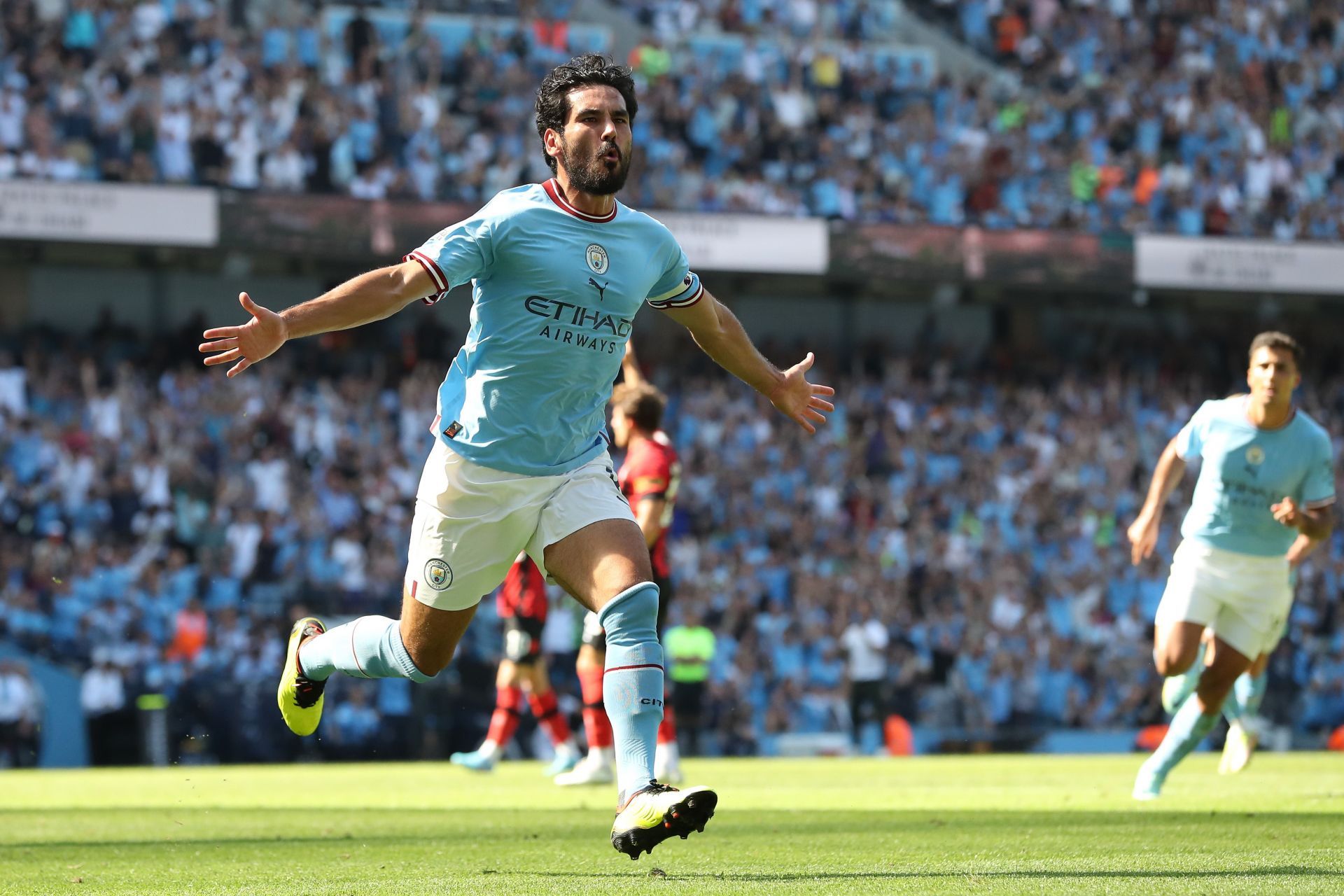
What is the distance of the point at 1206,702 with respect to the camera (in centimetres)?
980

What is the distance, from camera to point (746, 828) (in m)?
8.71

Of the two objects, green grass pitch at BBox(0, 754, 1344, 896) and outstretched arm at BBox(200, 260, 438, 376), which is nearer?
outstretched arm at BBox(200, 260, 438, 376)

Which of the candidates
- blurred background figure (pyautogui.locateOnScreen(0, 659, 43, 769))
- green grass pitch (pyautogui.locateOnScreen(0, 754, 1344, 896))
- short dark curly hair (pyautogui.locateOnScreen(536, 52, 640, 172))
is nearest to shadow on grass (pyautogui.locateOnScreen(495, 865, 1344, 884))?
green grass pitch (pyautogui.locateOnScreen(0, 754, 1344, 896))

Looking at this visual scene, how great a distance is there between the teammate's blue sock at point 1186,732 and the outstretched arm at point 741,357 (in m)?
3.85

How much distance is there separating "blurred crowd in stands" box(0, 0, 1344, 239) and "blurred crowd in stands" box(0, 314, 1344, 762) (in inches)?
108

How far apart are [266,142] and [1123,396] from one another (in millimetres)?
13994

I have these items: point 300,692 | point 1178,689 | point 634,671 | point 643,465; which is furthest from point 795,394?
point 1178,689

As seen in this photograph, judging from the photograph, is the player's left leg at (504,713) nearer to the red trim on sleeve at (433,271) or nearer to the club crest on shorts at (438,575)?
the club crest on shorts at (438,575)

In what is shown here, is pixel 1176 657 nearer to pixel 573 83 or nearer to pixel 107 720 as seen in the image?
pixel 573 83

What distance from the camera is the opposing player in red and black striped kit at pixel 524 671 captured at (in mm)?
13359

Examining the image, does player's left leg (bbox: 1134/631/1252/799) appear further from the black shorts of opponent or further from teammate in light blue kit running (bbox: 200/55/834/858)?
the black shorts of opponent

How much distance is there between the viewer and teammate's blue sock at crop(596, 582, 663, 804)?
595 cm

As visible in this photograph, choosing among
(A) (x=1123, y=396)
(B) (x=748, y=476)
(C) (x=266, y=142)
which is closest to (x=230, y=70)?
(C) (x=266, y=142)

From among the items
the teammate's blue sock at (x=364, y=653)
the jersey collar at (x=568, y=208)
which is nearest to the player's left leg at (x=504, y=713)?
the teammate's blue sock at (x=364, y=653)
